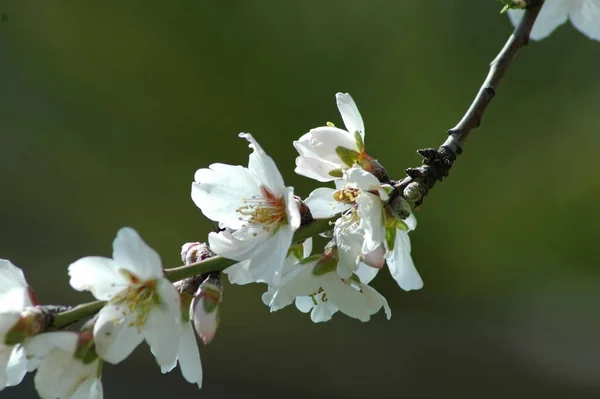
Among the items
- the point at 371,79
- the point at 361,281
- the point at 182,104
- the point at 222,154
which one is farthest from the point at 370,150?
the point at 361,281

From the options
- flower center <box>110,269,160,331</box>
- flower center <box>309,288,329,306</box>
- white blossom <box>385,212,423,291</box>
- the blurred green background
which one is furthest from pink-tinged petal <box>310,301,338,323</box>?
the blurred green background

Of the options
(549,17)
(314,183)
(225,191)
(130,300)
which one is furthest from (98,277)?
(314,183)

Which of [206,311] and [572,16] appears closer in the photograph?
[206,311]

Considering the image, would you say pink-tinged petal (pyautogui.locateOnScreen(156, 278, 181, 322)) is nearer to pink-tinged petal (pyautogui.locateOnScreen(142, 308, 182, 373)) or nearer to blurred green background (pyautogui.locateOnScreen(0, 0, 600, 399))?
pink-tinged petal (pyautogui.locateOnScreen(142, 308, 182, 373))

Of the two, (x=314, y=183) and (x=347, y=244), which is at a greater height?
(x=347, y=244)

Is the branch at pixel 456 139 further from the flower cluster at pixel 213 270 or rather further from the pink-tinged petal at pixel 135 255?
the pink-tinged petal at pixel 135 255

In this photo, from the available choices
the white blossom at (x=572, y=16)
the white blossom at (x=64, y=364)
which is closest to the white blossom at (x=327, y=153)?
the white blossom at (x=64, y=364)

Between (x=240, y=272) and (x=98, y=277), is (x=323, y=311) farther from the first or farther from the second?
(x=98, y=277)

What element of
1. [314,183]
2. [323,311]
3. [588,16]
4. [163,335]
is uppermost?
[588,16]
